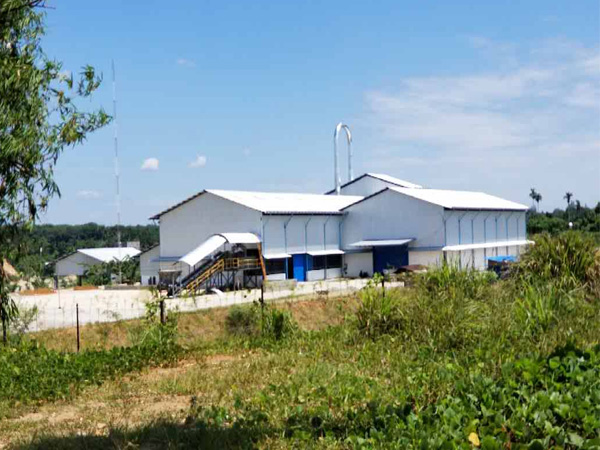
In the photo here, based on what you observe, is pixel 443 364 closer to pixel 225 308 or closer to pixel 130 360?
pixel 130 360

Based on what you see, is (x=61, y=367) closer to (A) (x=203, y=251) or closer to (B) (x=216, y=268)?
(A) (x=203, y=251)

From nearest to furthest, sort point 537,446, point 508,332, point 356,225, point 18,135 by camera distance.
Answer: point 537,446 < point 508,332 < point 18,135 < point 356,225

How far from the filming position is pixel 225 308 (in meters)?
24.0

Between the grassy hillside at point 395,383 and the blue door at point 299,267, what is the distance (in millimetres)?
29935

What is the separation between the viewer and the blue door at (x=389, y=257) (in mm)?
43531

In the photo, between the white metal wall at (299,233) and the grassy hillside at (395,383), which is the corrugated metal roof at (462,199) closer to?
the white metal wall at (299,233)

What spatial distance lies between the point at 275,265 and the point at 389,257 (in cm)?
811

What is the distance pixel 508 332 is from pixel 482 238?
38.9m

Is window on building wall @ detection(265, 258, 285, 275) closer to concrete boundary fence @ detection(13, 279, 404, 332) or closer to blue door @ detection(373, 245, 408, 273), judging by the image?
concrete boundary fence @ detection(13, 279, 404, 332)

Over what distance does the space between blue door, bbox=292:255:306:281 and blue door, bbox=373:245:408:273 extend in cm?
503

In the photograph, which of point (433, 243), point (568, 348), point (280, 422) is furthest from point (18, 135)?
point (433, 243)

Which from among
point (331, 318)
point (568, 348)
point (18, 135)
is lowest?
point (331, 318)

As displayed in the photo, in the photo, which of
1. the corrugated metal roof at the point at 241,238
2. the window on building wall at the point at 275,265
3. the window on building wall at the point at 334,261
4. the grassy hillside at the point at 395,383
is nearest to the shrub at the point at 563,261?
the grassy hillside at the point at 395,383

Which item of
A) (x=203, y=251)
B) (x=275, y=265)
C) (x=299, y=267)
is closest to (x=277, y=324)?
(x=203, y=251)
